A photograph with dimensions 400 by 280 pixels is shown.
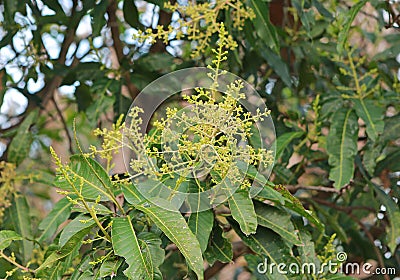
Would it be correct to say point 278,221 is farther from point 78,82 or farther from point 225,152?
point 78,82

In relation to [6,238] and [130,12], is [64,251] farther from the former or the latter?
[130,12]

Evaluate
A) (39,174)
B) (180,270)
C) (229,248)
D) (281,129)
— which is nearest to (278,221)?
(229,248)

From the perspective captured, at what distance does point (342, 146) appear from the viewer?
4.33ft

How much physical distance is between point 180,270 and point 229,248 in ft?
2.01

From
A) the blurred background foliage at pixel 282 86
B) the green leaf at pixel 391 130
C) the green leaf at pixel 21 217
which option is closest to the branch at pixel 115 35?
the blurred background foliage at pixel 282 86

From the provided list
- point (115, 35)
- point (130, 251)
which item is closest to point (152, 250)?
point (130, 251)

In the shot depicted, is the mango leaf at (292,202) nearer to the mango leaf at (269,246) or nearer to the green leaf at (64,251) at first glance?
the mango leaf at (269,246)

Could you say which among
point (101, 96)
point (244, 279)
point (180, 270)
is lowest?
point (244, 279)

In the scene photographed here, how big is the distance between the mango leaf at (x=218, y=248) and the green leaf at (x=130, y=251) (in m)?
0.18

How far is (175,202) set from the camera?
3.01 feet

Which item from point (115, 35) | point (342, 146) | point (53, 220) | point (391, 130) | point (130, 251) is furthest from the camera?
point (115, 35)

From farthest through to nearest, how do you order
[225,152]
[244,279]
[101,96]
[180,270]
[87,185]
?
Answer: [244,279], [180,270], [101,96], [87,185], [225,152]

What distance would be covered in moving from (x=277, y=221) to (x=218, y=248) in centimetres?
11

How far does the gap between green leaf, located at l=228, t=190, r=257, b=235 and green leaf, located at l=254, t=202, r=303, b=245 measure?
0.09 meters
